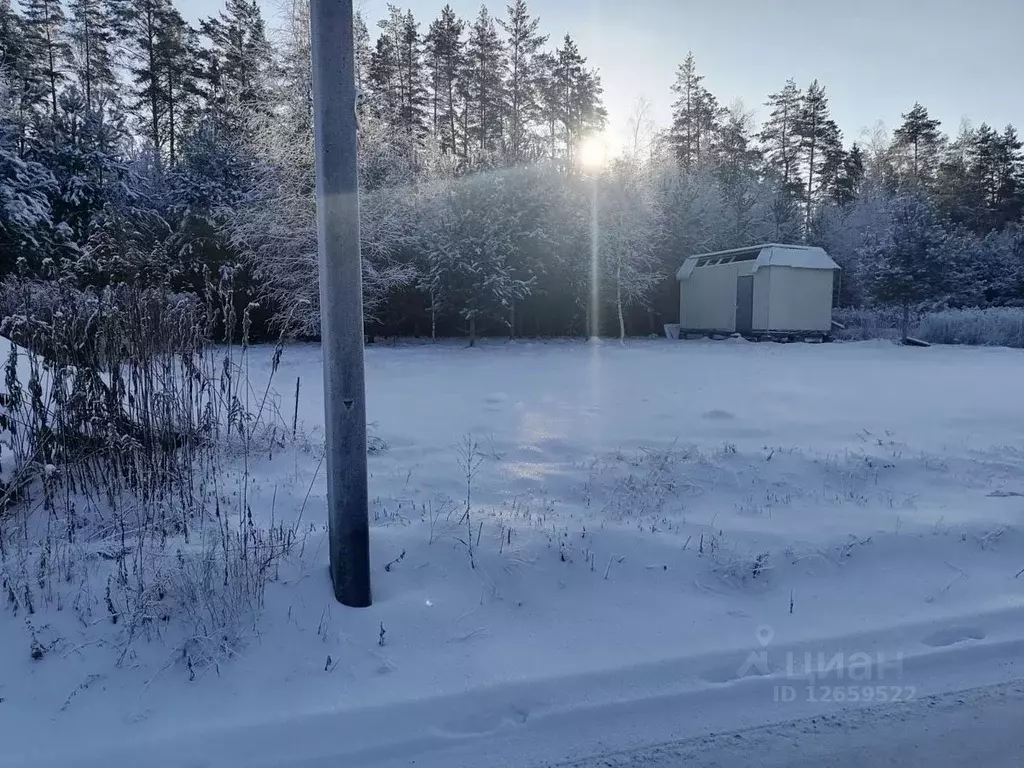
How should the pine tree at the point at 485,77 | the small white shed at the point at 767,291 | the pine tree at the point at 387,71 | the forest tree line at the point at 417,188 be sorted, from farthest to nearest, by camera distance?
the pine tree at the point at 485,77
the pine tree at the point at 387,71
the small white shed at the point at 767,291
the forest tree line at the point at 417,188

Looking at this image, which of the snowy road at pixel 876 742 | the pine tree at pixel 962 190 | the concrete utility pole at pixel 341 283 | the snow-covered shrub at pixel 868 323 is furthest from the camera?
the pine tree at pixel 962 190

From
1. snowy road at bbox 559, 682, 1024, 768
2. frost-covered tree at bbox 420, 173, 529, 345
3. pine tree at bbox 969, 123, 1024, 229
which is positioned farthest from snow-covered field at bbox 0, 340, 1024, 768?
pine tree at bbox 969, 123, 1024, 229

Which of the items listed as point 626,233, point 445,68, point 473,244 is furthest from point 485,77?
point 473,244

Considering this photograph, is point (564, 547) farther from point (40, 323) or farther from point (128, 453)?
point (40, 323)

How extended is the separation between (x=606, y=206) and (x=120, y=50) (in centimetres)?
2093

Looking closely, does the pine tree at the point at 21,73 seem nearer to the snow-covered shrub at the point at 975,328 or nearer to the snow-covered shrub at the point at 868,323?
the snow-covered shrub at the point at 868,323

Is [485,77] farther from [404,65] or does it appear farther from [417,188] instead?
[417,188]

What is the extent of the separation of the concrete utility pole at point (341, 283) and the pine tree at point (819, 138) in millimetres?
40711

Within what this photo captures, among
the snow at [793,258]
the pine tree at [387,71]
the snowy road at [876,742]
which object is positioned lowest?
the snowy road at [876,742]

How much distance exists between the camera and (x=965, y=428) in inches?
253

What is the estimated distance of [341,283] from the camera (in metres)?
2.73

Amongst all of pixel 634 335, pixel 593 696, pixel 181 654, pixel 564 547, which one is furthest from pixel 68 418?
pixel 634 335

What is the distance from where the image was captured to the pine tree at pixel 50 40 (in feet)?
81.6

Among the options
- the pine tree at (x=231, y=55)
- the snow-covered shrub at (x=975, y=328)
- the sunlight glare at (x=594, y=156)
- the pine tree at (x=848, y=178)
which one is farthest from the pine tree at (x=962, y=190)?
the pine tree at (x=231, y=55)
